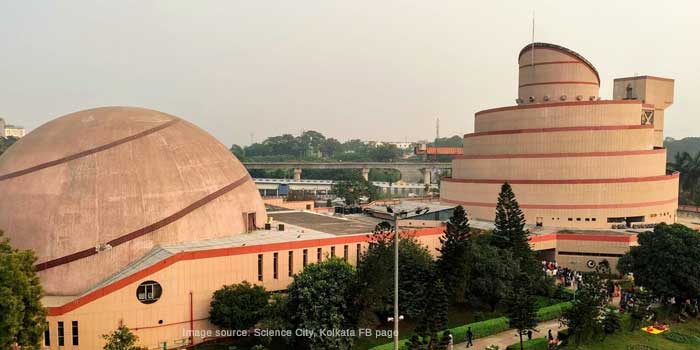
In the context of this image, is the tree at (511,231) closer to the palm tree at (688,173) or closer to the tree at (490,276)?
the tree at (490,276)

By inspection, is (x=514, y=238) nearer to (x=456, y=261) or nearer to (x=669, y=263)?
(x=456, y=261)

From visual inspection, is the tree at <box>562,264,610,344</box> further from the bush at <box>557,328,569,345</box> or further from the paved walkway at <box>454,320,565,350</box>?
the paved walkway at <box>454,320,565,350</box>

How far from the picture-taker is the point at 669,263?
107 feet

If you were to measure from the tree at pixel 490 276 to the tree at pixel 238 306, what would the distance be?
12903 millimetres

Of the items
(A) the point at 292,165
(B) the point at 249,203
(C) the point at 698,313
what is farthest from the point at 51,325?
(A) the point at 292,165

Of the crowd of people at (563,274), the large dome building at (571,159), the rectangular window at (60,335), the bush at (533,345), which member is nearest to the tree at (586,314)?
the bush at (533,345)

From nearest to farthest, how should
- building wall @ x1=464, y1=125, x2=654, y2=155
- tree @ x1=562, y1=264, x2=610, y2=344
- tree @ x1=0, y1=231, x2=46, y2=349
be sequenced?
1. tree @ x1=0, y1=231, x2=46, y2=349
2. tree @ x1=562, y1=264, x2=610, y2=344
3. building wall @ x1=464, y1=125, x2=654, y2=155

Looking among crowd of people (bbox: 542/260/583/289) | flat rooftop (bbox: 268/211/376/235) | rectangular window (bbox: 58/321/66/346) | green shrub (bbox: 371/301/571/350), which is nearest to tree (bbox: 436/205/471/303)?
green shrub (bbox: 371/301/571/350)

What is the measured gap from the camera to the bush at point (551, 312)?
3218 cm

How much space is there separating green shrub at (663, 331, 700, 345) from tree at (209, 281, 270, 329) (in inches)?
890

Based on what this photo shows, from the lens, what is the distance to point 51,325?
83.8ft

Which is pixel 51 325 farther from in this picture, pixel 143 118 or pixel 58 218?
pixel 143 118

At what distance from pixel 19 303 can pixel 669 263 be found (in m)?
34.0

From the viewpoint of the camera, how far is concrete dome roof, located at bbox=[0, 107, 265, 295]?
29.2m
